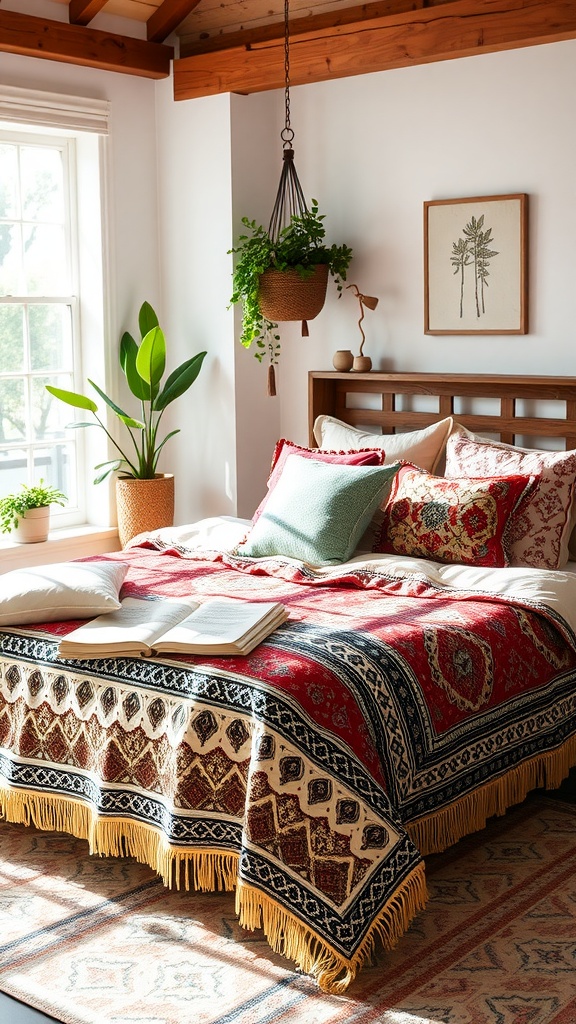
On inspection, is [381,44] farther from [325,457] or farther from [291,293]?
[325,457]

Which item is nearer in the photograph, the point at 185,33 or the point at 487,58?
the point at 487,58

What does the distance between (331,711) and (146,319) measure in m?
3.12

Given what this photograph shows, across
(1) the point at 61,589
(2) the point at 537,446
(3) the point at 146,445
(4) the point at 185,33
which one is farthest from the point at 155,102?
(1) the point at 61,589

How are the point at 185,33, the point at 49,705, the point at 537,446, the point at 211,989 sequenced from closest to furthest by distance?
the point at 211,989 → the point at 49,705 → the point at 537,446 → the point at 185,33

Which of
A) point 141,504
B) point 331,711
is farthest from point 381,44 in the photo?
point 331,711

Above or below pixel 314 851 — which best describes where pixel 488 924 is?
below

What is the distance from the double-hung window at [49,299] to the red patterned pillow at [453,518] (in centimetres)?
199

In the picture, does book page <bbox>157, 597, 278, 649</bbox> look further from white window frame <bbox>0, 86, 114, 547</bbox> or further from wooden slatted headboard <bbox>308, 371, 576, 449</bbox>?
white window frame <bbox>0, 86, 114, 547</bbox>

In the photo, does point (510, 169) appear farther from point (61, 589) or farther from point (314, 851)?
point (314, 851)

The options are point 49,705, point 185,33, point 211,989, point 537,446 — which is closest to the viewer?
point 211,989

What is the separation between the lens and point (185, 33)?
18.4ft

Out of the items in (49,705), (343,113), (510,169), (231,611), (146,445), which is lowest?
(49,705)

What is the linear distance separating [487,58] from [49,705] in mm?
3164

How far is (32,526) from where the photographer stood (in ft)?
17.2
